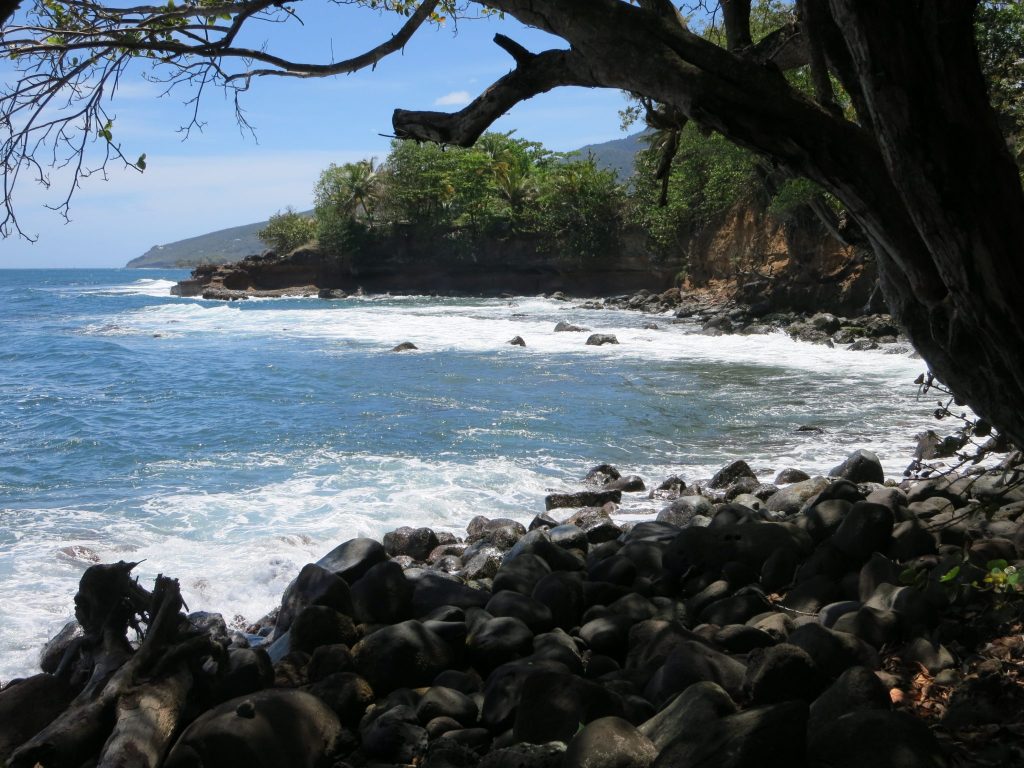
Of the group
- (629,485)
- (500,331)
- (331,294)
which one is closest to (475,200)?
(331,294)

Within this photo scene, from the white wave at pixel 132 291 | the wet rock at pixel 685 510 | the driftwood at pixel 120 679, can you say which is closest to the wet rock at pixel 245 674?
the driftwood at pixel 120 679

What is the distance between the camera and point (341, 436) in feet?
45.7

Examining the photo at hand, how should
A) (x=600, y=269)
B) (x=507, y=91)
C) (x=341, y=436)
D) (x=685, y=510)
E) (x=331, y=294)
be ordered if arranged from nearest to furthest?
(x=507, y=91) < (x=685, y=510) < (x=341, y=436) < (x=600, y=269) < (x=331, y=294)

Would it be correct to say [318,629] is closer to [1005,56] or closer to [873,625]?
[873,625]

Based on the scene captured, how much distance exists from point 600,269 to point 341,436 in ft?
115

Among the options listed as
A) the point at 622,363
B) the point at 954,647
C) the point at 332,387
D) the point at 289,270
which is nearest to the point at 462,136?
the point at 954,647

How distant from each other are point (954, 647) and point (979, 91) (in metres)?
2.64

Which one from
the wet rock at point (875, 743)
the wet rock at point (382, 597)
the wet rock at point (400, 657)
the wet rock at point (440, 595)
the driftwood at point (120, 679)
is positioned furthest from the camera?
the wet rock at point (440, 595)

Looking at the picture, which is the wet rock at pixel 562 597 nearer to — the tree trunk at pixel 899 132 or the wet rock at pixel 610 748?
the wet rock at pixel 610 748

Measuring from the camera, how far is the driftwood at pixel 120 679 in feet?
12.4

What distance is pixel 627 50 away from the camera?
3.30 metres

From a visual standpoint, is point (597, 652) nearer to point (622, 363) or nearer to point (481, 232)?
point (622, 363)

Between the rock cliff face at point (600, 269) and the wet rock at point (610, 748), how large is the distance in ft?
69.6

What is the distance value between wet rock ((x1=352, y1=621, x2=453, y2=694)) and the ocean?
2.79 meters
